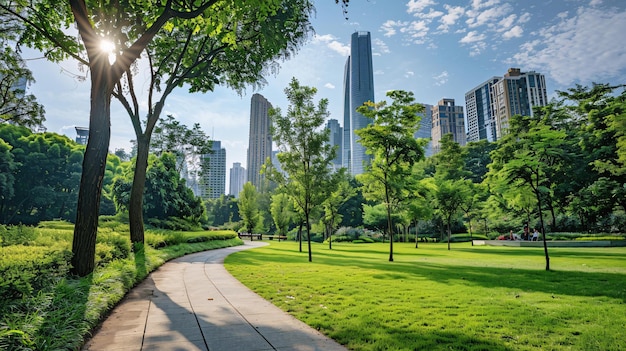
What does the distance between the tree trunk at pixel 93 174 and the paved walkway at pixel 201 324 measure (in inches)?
52.9

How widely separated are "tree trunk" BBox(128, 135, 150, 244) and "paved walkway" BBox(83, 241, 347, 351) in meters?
6.04

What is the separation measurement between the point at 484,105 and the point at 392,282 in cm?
12914

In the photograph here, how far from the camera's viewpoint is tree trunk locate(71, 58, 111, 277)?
698 cm

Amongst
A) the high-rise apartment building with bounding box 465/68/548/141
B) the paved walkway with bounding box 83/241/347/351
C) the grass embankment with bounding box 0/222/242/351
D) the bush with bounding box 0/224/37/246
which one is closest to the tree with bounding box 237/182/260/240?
the bush with bounding box 0/224/37/246

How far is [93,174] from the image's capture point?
23.7ft

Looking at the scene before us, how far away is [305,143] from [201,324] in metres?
11.5

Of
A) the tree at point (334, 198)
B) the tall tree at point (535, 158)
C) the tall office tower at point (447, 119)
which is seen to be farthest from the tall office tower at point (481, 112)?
the tall tree at point (535, 158)

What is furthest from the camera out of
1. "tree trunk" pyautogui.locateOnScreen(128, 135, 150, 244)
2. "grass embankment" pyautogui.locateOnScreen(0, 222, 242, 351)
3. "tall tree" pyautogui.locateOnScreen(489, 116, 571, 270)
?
"tree trunk" pyautogui.locateOnScreen(128, 135, 150, 244)

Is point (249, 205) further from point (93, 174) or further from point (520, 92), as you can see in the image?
point (520, 92)

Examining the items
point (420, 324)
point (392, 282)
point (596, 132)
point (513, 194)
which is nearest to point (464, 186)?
point (596, 132)

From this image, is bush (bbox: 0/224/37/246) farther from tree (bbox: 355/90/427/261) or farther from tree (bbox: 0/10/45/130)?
tree (bbox: 355/90/427/261)

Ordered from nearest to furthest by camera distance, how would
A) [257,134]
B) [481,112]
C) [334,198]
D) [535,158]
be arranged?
1. [535,158]
2. [334,198]
3. [257,134]
4. [481,112]

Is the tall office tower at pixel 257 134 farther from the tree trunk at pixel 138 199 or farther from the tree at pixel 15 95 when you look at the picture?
the tree trunk at pixel 138 199

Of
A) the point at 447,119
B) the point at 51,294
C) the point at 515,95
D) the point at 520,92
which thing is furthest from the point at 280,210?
the point at 447,119
